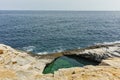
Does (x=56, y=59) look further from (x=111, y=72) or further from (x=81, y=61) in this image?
(x=111, y=72)

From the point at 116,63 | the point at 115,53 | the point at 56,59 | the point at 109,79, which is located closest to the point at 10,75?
the point at 109,79

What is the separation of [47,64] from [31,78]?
1738cm

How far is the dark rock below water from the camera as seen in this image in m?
35.4

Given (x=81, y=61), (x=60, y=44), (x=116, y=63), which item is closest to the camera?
(x=116, y=63)

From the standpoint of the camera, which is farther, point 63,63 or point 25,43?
point 25,43

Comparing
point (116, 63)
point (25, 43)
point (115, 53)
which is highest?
point (116, 63)

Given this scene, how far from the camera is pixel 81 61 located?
1574 inches

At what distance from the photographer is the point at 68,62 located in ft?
126

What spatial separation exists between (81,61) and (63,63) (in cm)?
451

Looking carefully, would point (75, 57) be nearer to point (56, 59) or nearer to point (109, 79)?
point (56, 59)

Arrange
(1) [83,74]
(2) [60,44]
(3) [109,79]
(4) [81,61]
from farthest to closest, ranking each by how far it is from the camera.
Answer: (2) [60,44] < (4) [81,61] < (1) [83,74] < (3) [109,79]

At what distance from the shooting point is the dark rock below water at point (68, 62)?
35381 mm

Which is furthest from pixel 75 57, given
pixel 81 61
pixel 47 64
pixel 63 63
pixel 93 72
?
pixel 93 72

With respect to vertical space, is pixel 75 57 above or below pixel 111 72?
below
